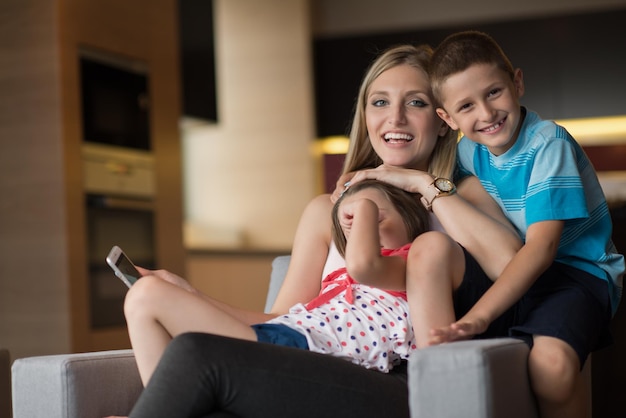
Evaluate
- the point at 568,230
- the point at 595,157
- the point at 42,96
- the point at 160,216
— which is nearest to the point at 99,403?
the point at 568,230

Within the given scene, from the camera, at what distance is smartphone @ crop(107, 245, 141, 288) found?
5.77 ft

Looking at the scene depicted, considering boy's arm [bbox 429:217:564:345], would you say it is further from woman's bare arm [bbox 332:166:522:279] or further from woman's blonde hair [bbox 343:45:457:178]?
woman's blonde hair [bbox 343:45:457:178]

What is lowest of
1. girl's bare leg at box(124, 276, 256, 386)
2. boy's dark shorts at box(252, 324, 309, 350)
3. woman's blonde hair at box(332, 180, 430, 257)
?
boy's dark shorts at box(252, 324, 309, 350)

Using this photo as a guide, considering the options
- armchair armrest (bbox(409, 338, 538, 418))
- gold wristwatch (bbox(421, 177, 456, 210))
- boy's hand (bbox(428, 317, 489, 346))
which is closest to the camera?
armchair armrest (bbox(409, 338, 538, 418))

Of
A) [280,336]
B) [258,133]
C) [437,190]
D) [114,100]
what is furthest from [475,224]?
[258,133]

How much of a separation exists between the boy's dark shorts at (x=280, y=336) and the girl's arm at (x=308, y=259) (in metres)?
0.33

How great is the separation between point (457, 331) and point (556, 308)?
0.28 metres

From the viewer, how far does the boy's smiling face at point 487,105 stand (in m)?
1.80

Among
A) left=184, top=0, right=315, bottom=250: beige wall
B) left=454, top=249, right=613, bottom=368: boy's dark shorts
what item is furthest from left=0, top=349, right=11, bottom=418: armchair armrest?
left=184, top=0, right=315, bottom=250: beige wall

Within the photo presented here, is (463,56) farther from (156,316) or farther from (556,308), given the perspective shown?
(156,316)

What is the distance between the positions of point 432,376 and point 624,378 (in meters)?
0.99

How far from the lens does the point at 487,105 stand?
1800mm

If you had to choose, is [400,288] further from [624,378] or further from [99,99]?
[99,99]

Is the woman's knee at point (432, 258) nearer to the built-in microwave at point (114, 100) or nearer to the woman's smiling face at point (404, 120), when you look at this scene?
the woman's smiling face at point (404, 120)
